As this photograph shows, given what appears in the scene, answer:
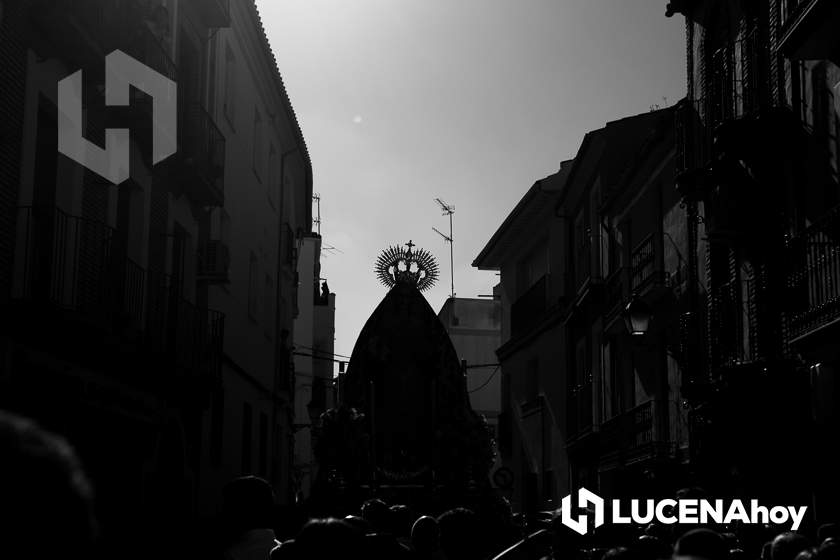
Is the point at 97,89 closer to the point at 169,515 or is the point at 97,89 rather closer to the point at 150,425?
the point at 150,425

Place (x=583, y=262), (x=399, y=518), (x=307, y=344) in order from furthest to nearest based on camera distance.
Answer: (x=307, y=344)
(x=583, y=262)
(x=399, y=518)

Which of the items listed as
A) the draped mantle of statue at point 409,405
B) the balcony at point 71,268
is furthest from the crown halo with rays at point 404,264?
the balcony at point 71,268

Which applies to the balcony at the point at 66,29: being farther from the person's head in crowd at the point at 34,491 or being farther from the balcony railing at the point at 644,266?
the balcony railing at the point at 644,266

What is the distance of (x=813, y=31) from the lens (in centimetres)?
1245

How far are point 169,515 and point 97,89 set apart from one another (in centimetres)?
636

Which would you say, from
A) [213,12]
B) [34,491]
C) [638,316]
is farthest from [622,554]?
[213,12]

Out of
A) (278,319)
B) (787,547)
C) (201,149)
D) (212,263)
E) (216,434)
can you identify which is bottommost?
(787,547)

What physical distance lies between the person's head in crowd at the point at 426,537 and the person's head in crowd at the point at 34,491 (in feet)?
15.3

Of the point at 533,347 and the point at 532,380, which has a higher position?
the point at 533,347

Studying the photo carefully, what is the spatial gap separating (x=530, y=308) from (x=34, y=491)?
1262 inches

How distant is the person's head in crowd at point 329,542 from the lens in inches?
111

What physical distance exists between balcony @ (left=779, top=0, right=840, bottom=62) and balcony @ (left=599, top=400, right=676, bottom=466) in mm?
8084

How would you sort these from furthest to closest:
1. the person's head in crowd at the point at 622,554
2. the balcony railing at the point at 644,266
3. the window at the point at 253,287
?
1. the window at the point at 253,287
2. the balcony railing at the point at 644,266
3. the person's head in crowd at the point at 622,554

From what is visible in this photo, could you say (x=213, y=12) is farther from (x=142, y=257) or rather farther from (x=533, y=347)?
(x=533, y=347)
